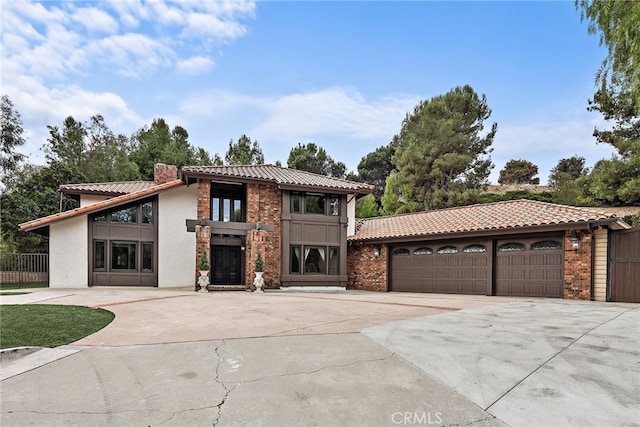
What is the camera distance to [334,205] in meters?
16.6

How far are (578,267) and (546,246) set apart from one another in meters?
1.10

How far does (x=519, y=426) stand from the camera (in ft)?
8.42

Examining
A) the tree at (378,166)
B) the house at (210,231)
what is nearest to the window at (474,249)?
the house at (210,231)

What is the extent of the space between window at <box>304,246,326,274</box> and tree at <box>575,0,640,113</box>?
38.3ft

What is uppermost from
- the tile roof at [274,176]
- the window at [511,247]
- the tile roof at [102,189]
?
the tile roof at [274,176]

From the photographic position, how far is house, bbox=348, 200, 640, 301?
1080cm

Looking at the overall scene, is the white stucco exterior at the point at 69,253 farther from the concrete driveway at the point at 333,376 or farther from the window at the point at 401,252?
the window at the point at 401,252

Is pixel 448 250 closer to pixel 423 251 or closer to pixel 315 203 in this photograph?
pixel 423 251

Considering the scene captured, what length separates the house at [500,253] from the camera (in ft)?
35.4

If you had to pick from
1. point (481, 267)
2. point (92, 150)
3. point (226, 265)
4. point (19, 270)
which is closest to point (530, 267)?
point (481, 267)

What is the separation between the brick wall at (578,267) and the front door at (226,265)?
41.9ft

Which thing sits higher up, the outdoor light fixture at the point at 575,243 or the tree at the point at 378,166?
the tree at the point at 378,166

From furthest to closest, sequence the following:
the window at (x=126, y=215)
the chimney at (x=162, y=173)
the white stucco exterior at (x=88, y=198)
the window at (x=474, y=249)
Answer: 1. the chimney at (x=162, y=173)
2. the white stucco exterior at (x=88, y=198)
3. the window at (x=126, y=215)
4. the window at (x=474, y=249)

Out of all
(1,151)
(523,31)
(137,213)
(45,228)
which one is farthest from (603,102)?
(1,151)
